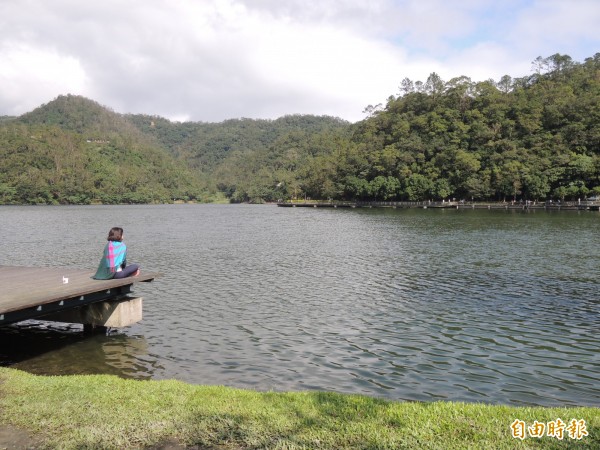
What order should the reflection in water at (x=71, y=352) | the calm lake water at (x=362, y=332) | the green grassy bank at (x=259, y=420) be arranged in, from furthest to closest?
the reflection in water at (x=71, y=352), the calm lake water at (x=362, y=332), the green grassy bank at (x=259, y=420)

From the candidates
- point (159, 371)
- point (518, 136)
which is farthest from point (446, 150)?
point (159, 371)

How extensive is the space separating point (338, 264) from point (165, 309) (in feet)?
50.3

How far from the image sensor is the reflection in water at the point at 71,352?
12.4 meters

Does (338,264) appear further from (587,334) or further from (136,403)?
(136,403)

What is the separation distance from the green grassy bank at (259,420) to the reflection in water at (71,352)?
145 inches

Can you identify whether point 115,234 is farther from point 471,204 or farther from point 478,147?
point 478,147

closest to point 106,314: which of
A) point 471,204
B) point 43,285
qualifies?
point 43,285

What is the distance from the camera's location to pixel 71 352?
13.7m

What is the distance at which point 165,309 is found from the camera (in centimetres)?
1905

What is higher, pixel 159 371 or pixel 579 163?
pixel 579 163

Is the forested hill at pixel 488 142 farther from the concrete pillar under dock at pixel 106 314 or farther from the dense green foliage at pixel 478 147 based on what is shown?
the concrete pillar under dock at pixel 106 314

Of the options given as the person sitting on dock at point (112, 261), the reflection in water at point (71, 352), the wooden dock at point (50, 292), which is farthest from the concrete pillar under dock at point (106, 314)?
the person sitting on dock at point (112, 261)

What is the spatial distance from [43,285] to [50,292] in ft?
5.42

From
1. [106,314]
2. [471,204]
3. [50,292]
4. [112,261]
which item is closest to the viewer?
[50,292]
